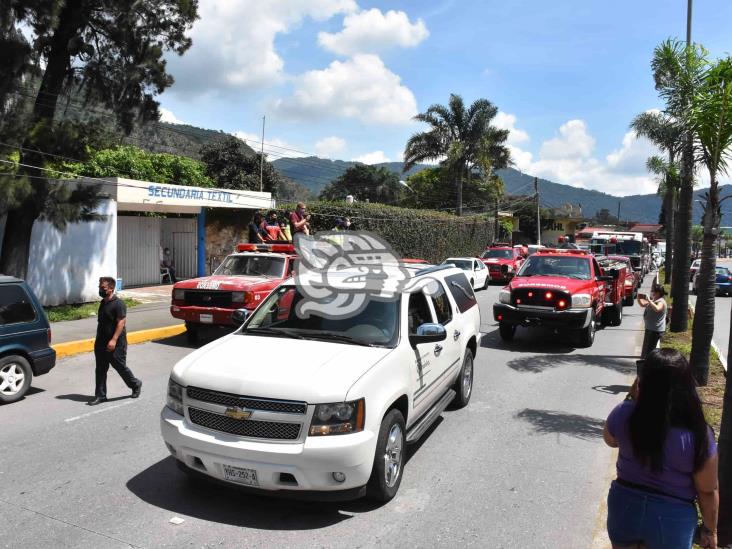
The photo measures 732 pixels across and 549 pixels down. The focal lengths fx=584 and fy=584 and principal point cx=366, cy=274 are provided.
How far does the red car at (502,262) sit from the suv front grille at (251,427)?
22180 millimetres

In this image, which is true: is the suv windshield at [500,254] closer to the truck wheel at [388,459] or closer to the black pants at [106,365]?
the black pants at [106,365]

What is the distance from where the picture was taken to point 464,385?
7.38 m

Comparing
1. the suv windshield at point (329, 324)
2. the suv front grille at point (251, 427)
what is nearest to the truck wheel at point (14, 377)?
the suv windshield at point (329, 324)

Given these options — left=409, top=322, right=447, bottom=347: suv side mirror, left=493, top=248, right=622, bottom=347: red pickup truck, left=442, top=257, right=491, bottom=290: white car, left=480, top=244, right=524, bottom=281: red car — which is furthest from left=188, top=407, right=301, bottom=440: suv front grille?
left=480, top=244, right=524, bottom=281: red car

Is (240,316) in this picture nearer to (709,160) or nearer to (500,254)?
(709,160)

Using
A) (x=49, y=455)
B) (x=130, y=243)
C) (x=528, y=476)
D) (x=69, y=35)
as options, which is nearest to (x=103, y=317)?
(x=49, y=455)

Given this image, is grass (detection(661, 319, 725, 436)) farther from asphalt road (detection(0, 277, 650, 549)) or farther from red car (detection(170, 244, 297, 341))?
red car (detection(170, 244, 297, 341))

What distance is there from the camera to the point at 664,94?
30.8ft

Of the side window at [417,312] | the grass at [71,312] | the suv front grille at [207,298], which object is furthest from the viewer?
the grass at [71,312]

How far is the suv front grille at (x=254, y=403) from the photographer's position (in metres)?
4.14

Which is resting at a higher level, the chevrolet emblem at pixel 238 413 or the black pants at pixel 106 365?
the chevrolet emblem at pixel 238 413

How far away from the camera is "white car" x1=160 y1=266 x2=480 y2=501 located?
4133mm

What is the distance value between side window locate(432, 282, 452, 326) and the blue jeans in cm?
357

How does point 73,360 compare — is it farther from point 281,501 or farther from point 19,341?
point 281,501
